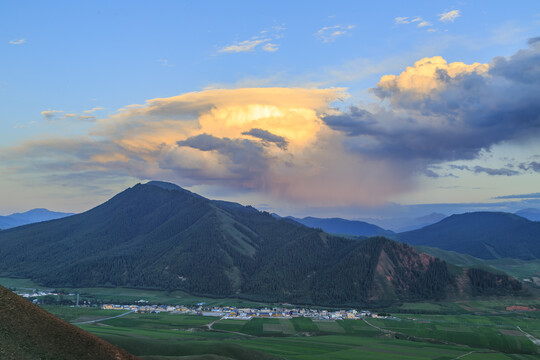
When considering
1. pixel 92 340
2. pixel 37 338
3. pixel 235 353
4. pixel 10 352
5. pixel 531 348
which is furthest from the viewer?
pixel 531 348

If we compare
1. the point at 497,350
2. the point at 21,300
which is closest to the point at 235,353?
the point at 21,300

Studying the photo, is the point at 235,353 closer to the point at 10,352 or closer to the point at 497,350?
the point at 10,352

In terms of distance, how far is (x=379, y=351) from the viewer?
591 feet

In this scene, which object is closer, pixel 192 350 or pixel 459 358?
pixel 192 350

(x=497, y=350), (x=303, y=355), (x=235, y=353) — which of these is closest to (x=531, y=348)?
(x=497, y=350)

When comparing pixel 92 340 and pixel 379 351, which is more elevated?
pixel 92 340

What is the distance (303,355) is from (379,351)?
114 feet

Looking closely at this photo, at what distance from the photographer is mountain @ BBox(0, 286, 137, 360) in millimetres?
79725

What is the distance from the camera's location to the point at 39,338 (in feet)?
275

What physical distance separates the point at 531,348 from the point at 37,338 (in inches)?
7762

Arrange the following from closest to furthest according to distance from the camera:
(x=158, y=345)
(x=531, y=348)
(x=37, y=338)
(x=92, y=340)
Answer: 1. (x=37, y=338)
2. (x=92, y=340)
3. (x=158, y=345)
4. (x=531, y=348)

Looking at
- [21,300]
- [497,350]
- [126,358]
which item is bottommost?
[497,350]

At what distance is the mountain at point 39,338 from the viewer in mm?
79725

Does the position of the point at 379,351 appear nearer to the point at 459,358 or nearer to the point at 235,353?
the point at 459,358
